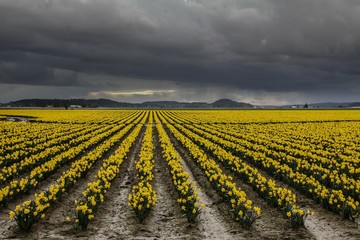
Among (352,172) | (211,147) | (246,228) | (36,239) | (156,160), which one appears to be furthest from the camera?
(211,147)

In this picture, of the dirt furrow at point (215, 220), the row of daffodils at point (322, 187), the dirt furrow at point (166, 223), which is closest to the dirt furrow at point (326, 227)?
the row of daffodils at point (322, 187)

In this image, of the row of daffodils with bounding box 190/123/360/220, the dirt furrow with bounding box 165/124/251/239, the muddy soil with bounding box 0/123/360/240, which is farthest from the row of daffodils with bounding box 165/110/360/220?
the dirt furrow with bounding box 165/124/251/239

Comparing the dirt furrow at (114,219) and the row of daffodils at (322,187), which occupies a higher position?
the row of daffodils at (322,187)

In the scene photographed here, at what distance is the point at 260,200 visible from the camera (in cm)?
1012

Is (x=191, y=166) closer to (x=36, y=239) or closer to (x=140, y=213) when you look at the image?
(x=140, y=213)

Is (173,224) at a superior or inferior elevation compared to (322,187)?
inferior

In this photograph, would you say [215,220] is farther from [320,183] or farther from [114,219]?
[320,183]

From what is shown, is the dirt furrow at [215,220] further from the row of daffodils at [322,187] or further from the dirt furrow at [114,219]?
the row of daffodils at [322,187]

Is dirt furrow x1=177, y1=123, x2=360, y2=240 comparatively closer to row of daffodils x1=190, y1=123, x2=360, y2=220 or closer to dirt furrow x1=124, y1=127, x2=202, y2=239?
row of daffodils x1=190, y1=123, x2=360, y2=220

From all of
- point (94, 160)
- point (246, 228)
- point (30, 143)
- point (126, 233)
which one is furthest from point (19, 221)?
point (30, 143)

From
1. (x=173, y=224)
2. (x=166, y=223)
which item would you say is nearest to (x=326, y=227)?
(x=173, y=224)

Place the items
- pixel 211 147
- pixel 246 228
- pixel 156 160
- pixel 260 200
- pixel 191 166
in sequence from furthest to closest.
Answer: pixel 211 147
pixel 156 160
pixel 191 166
pixel 260 200
pixel 246 228

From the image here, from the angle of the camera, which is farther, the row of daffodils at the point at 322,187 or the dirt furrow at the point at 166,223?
the row of daffodils at the point at 322,187

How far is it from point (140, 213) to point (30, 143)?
17473mm
